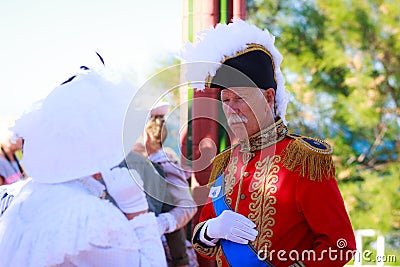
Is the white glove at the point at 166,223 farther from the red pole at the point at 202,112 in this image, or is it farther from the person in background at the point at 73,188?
the person in background at the point at 73,188

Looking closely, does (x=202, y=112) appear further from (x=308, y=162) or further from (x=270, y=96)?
(x=308, y=162)

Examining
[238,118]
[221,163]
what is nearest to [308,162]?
[238,118]

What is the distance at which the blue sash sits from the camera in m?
2.12

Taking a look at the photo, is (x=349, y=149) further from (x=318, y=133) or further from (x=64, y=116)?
(x=64, y=116)

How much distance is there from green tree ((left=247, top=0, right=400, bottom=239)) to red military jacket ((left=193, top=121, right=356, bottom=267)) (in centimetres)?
508

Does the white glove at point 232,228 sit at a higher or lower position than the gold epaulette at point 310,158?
lower

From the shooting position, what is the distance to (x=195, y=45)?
2.25 m

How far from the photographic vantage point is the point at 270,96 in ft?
7.36

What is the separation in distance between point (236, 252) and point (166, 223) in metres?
1.58

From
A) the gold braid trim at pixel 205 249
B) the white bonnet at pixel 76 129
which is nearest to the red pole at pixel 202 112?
the white bonnet at pixel 76 129

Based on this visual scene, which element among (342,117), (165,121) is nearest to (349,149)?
(342,117)

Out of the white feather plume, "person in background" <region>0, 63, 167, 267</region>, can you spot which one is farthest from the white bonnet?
the white feather plume

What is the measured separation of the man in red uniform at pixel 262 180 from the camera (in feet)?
6.66

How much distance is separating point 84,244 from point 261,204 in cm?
60
